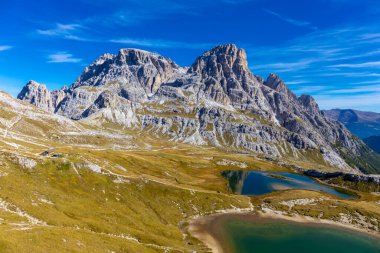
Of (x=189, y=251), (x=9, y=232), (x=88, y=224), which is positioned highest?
(x=9, y=232)

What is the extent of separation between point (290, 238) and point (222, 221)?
25214 millimetres

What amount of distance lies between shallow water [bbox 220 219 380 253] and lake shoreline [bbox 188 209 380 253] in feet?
7.67

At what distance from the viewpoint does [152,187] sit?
400 feet

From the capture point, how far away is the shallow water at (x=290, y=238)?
91.6m

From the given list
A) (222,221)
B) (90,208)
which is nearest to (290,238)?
(222,221)

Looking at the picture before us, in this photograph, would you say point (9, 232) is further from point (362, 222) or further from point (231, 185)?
point (231, 185)

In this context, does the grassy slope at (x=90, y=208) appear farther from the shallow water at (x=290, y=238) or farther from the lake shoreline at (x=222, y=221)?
the shallow water at (x=290, y=238)

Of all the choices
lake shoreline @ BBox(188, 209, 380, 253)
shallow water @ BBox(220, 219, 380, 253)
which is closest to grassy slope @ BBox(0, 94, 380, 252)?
lake shoreline @ BBox(188, 209, 380, 253)

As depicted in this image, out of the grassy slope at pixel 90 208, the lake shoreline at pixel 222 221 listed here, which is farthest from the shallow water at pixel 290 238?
the grassy slope at pixel 90 208

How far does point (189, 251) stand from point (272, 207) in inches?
2592

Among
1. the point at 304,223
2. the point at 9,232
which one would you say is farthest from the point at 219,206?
the point at 9,232

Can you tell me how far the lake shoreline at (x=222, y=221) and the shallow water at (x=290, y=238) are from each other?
2.34 m

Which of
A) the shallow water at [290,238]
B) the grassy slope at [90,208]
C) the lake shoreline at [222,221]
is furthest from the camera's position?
the shallow water at [290,238]

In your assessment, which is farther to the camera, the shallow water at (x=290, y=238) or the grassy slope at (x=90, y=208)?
the shallow water at (x=290, y=238)
